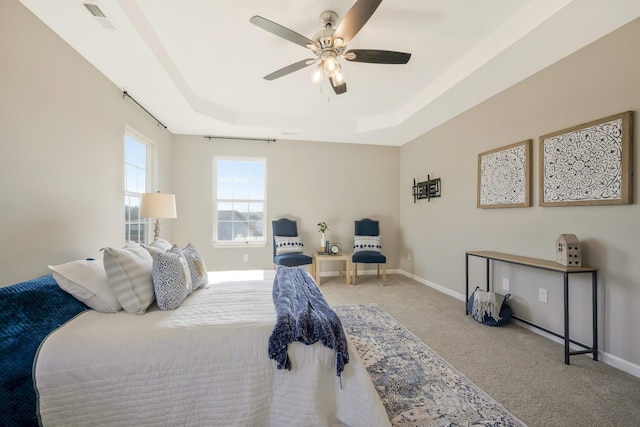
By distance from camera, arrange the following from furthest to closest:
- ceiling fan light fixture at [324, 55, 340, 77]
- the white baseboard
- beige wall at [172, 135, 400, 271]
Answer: beige wall at [172, 135, 400, 271] < ceiling fan light fixture at [324, 55, 340, 77] < the white baseboard

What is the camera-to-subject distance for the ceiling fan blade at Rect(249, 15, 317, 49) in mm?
1850

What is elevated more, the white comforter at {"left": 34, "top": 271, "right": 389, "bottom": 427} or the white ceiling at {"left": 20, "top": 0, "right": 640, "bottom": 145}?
the white ceiling at {"left": 20, "top": 0, "right": 640, "bottom": 145}

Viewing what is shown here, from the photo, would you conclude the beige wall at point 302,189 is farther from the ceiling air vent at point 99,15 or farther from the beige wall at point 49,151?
the ceiling air vent at point 99,15

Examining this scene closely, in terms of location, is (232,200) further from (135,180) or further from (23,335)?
(23,335)

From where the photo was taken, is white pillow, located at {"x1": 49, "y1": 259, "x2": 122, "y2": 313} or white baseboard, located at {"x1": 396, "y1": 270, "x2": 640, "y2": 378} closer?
white pillow, located at {"x1": 49, "y1": 259, "x2": 122, "y2": 313}

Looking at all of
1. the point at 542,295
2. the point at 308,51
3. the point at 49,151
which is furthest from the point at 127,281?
the point at 542,295

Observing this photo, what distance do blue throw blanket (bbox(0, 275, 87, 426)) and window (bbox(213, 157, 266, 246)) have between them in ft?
11.3

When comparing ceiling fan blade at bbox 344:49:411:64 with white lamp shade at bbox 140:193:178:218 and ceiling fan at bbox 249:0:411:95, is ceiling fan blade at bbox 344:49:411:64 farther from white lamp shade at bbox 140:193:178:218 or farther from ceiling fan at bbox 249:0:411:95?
white lamp shade at bbox 140:193:178:218

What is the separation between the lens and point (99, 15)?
1.91 metres

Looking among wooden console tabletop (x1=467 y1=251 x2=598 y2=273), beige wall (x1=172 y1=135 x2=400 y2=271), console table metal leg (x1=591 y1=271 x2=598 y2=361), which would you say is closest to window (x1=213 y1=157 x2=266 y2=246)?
beige wall (x1=172 y1=135 x2=400 y2=271)

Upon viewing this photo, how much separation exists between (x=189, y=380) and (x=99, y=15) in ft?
7.97

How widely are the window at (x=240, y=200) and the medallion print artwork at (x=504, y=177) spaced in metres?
3.47

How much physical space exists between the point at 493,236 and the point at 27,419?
3929 mm

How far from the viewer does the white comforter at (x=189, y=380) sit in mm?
1260
